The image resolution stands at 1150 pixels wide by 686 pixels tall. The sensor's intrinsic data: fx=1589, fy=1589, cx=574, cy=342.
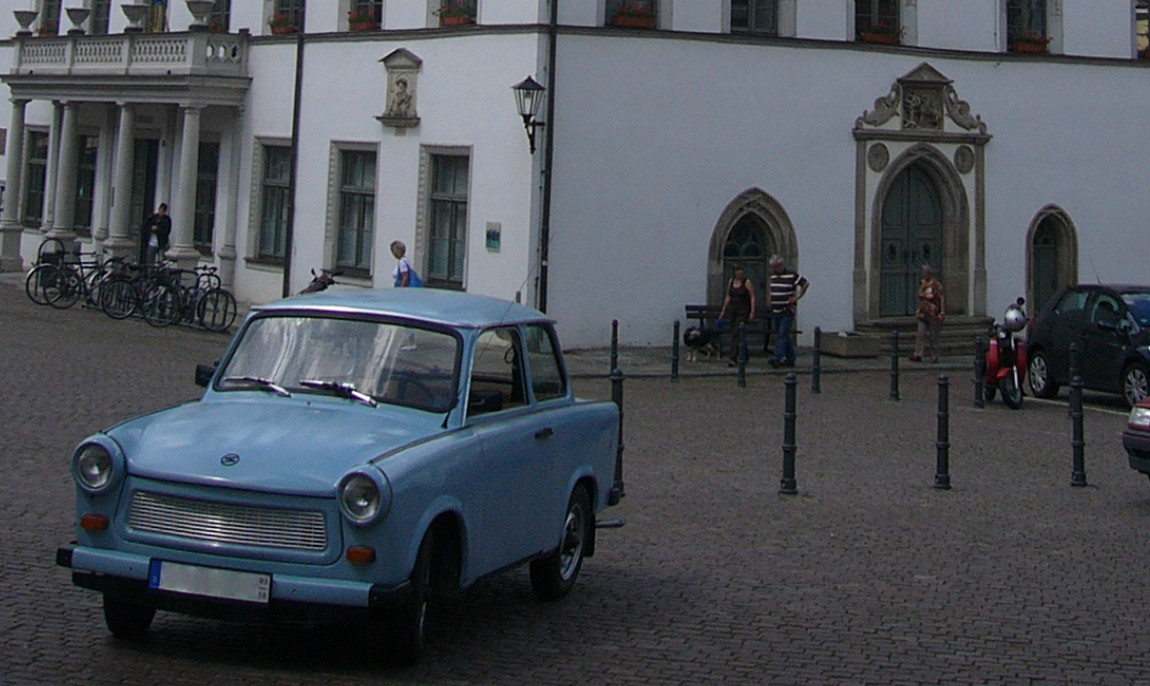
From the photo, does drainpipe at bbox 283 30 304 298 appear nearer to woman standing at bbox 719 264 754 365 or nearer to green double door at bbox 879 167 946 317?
woman standing at bbox 719 264 754 365

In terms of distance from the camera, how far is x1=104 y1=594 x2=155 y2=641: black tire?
24.4ft

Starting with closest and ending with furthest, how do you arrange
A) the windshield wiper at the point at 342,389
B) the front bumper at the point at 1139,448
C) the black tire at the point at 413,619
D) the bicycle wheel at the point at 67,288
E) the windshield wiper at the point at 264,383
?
the black tire at the point at 413,619
the windshield wiper at the point at 342,389
the windshield wiper at the point at 264,383
the front bumper at the point at 1139,448
the bicycle wheel at the point at 67,288

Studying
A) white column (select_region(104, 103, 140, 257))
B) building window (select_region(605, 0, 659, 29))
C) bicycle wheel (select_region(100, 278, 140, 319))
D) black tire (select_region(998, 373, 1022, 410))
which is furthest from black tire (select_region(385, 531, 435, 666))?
white column (select_region(104, 103, 140, 257))

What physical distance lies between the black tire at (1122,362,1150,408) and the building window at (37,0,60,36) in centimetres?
2777

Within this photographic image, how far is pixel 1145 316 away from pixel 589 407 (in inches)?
534

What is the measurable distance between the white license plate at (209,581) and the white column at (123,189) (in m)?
27.5

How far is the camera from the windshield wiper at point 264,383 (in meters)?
7.86

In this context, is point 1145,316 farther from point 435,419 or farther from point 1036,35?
point 435,419

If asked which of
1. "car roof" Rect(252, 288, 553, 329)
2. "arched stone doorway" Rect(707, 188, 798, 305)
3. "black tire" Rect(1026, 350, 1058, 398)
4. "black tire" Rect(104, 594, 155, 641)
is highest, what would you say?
"arched stone doorway" Rect(707, 188, 798, 305)

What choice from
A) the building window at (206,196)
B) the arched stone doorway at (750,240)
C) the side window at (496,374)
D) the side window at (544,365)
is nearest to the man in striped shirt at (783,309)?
the arched stone doorway at (750,240)

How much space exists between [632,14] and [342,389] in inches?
747

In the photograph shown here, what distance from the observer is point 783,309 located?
24844mm

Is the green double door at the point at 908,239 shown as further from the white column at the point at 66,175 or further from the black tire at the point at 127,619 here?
the black tire at the point at 127,619

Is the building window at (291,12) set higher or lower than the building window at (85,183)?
higher
